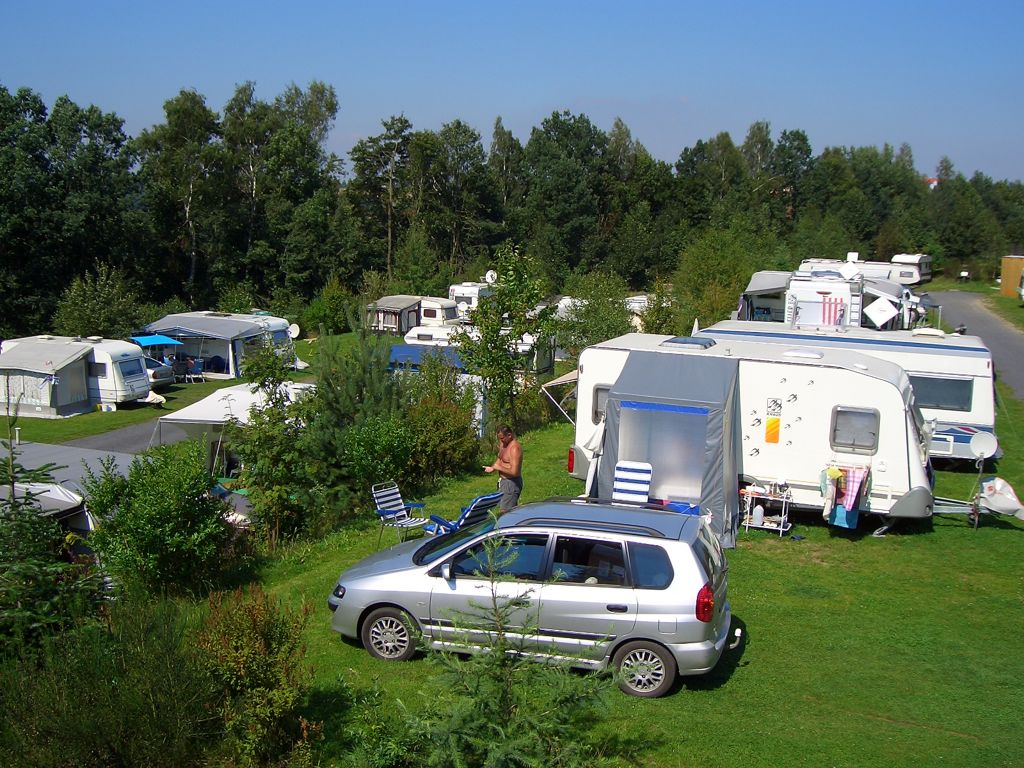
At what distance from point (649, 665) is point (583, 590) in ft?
2.50

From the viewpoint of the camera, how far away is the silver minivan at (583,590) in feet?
22.1

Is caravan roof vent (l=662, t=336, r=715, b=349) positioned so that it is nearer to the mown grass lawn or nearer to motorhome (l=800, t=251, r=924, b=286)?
the mown grass lawn

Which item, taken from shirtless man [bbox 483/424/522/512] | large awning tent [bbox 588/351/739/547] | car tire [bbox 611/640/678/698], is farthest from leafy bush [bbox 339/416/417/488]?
car tire [bbox 611/640/678/698]

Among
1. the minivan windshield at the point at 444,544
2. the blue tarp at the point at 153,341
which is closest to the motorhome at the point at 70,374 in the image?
the blue tarp at the point at 153,341

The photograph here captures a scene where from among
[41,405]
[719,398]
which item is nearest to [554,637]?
[719,398]

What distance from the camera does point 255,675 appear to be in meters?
5.38

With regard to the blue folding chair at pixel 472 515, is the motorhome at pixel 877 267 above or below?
above

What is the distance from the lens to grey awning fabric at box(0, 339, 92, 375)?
2552 centimetres

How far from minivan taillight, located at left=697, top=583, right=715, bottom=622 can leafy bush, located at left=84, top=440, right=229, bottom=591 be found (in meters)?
5.56

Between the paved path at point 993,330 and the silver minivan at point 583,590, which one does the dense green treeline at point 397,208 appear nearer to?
the paved path at point 993,330

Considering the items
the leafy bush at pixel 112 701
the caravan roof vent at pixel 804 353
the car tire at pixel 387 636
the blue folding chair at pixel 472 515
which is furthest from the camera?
the caravan roof vent at pixel 804 353

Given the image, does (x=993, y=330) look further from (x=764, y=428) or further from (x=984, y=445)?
(x=764, y=428)

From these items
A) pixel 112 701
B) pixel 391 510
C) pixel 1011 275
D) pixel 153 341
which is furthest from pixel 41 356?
pixel 1011 275

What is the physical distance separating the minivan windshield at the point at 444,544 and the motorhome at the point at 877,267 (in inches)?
880
